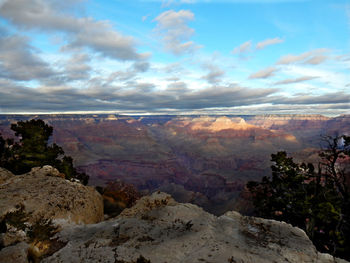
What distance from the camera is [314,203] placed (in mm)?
14203

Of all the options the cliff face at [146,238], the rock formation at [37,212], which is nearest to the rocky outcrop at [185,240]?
the cliff face at [146,238]

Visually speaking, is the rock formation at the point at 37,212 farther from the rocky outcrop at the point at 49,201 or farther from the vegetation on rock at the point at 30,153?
the vegetation on rock at the point at 30,153

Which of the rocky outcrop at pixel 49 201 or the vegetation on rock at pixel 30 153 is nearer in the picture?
the rocky outcrop at pixel 49 201

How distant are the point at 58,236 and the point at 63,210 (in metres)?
2.46

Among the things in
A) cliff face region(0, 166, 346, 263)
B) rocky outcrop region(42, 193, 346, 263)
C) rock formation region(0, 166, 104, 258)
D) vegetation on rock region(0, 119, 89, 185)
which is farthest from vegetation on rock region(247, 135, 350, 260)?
vegetation on rock region(0, 119, 89, 185)

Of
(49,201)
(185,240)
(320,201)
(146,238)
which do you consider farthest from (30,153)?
(320,201)

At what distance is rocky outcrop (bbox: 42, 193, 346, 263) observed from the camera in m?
5.26

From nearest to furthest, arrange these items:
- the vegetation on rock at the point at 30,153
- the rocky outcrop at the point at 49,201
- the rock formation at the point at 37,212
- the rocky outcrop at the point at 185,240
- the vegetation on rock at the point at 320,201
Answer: the rocky outcrop at the point at 185,240 < the rock formation at the point at 37,212 < the rocky outcrop at the point at 49,201 < the vegetation on rock at the point at 320,201 < the vegetation on rock at the point at 30,153

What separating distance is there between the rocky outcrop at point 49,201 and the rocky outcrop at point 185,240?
1676mm

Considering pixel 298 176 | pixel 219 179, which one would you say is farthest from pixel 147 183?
pixel 298 176

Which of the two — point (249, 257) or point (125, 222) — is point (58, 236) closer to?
point (125, 222)

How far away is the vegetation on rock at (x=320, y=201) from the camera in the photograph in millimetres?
11578

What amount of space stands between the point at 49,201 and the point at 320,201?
55.9ft

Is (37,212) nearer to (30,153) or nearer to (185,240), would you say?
(185,240)
